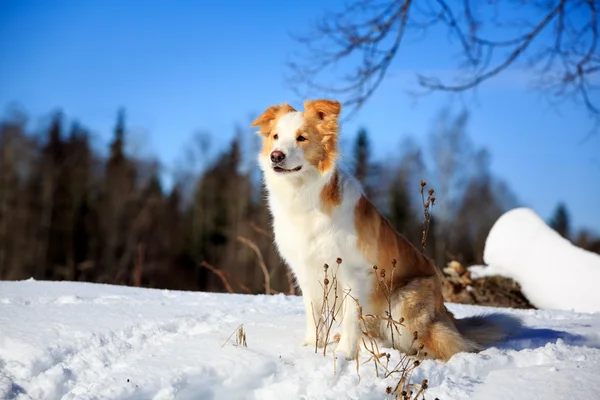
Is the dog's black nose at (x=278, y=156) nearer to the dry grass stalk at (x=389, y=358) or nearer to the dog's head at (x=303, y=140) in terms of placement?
the dog's head at (x=303, y=140)

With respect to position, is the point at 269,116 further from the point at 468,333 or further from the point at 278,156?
the point at 468,333

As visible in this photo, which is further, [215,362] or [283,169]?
[283,169]

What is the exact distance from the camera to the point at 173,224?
3164 centimetres

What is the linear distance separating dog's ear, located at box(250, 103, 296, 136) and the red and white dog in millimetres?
101

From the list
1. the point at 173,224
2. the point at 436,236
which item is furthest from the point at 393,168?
the point at 173,224

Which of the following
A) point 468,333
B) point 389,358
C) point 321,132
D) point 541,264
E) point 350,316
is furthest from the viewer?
point 541,264

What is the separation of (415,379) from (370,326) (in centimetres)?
62

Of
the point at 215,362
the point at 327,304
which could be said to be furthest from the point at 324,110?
the point at 215,362

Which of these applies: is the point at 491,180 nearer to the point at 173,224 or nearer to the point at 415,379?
the point at 173,224

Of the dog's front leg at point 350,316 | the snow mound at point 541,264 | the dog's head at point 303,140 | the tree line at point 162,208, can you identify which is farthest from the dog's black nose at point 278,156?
the tree line at point 162,208

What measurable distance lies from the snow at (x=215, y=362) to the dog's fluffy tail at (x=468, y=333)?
0.10m

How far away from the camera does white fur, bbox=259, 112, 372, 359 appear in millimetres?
3867

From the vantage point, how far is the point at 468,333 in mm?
4320

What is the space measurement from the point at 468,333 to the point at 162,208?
2843 centimetres
